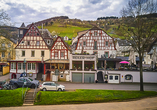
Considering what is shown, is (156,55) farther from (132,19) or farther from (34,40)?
(34,40)

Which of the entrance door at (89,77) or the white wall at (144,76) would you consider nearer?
the white wall at (144,76)

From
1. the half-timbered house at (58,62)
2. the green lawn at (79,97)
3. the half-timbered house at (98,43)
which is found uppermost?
the half-timbered house at (98,43)

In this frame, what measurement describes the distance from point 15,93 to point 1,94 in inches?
70.0

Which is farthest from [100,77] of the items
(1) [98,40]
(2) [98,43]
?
(1) [98,40]

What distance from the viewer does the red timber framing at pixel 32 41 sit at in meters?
38.5

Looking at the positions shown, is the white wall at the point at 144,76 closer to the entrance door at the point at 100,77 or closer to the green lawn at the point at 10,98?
the entrance door at the point at 100,77

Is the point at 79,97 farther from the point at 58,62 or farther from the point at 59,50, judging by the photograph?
the point at 59,50

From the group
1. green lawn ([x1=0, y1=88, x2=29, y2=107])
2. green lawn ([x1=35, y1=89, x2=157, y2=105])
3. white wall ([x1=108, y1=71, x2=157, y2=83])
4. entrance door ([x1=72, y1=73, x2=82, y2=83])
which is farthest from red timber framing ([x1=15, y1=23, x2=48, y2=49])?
green lawn ([x1=35, y1=89, x2=157, y2=105])

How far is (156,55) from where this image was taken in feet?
112

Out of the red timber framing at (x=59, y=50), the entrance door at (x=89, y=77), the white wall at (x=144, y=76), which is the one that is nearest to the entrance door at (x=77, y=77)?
the entrance door at (x=89, y=77)

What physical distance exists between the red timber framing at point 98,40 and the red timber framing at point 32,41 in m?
10.0

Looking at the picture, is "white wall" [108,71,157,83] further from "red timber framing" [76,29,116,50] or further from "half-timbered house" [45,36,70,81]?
"half-timbered house" [45,36,70,81]

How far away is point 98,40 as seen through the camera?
41.0m

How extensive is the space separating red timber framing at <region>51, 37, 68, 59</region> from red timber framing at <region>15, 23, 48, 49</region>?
2.30m
